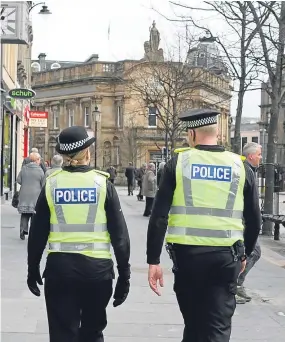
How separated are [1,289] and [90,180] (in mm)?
4409

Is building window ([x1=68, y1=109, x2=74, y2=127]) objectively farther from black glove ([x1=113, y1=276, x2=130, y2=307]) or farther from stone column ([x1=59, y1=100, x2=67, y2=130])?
black glove ([x1=113, y1=276, x2=130, y2=307])

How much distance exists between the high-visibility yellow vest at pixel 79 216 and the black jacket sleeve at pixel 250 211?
98cm

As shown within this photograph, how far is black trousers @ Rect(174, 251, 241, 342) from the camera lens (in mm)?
4500

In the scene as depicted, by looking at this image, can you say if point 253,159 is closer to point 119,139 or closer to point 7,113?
point 7,113

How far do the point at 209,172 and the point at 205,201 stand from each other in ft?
0.64

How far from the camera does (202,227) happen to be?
4.66 m

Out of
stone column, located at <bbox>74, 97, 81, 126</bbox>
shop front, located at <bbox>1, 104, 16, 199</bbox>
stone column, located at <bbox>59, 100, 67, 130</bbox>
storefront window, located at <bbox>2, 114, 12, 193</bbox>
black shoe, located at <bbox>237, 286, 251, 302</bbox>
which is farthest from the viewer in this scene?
stone column, located at <bbox>59, 100, 67, 130</bbox>

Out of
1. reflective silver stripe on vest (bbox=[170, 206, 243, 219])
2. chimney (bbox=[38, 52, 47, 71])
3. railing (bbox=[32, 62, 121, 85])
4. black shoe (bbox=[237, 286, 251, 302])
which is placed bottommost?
black shoe (bbox=[237, 286, 251, 302])

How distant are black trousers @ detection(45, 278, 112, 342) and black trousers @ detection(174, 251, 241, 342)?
52 centimetres

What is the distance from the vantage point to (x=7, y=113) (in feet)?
88.2

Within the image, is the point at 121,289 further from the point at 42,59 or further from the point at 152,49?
the point at 42,59

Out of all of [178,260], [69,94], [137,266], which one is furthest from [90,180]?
[69,94]

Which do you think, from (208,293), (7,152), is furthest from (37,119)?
(208,293)

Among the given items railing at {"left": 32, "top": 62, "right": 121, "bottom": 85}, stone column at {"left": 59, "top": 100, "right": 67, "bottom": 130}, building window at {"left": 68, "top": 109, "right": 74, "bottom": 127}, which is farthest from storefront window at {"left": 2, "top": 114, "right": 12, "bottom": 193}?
stone column at {"left": 59, "top": 100, "right": 67, "bottom": 130}
